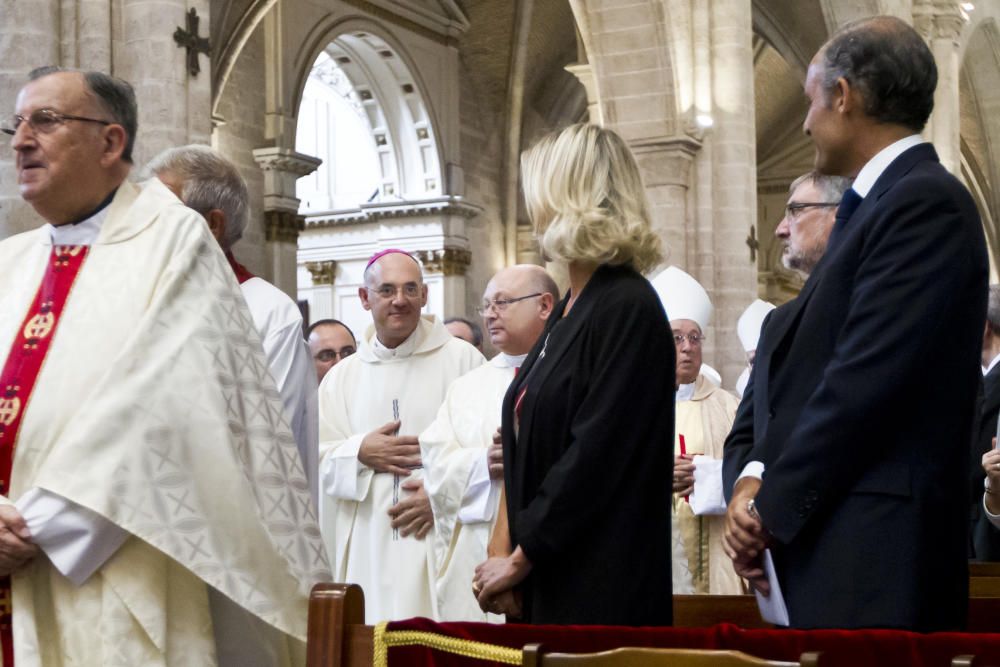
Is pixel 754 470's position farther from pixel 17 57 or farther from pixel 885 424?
pixel 17 57

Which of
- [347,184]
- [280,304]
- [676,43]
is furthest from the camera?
[347,184]

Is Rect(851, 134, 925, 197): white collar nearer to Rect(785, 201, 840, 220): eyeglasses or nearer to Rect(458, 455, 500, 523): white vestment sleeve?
Rect(785, 201, 840, 220): eyeglasses

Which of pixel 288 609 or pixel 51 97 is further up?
pixel 51 97

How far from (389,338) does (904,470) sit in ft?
10.7

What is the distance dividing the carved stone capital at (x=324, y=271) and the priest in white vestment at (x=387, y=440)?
14.4 m

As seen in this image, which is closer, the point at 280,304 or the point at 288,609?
the point at 288,609

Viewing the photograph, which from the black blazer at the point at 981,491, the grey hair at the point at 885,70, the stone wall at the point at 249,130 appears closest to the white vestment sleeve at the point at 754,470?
the grey hair at the point at 885,70

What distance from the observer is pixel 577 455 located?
2.78m

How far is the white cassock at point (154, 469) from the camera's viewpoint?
262cm

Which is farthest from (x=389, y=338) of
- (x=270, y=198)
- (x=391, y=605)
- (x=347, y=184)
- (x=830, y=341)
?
(x=347, y=184)

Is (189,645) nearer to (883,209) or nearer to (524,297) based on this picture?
(883,209)

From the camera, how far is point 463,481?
4.54 metres

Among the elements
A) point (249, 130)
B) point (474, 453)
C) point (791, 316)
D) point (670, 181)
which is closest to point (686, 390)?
point (474, 453)

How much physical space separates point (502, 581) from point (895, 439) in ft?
2.74
